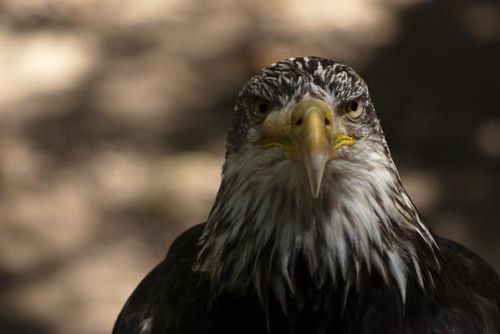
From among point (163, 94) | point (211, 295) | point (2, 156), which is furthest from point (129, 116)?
point (211, 295)

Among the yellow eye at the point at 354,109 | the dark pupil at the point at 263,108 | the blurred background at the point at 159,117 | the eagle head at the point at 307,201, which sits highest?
A: the blurred background at the point at 159,117

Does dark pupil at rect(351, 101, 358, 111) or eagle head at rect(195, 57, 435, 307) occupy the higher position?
dark pupil at rect(351, 101, 358, 111)

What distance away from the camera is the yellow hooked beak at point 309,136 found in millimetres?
2566

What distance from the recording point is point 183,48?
222 inches

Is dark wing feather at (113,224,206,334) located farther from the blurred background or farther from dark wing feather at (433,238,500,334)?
the blurred background

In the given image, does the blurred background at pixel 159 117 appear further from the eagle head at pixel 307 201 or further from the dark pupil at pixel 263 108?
the dark pupil at pixel 263 108

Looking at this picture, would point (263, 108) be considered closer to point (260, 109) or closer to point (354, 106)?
point (260, 109)

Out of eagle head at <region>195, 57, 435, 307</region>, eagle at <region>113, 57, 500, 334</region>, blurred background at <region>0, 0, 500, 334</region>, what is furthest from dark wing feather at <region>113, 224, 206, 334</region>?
blurred background at <region>0, 0, 500, 334</region>

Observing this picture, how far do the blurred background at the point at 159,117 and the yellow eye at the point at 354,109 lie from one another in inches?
74.6

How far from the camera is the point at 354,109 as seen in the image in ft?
9.22

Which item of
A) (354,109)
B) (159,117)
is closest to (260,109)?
(354,109)

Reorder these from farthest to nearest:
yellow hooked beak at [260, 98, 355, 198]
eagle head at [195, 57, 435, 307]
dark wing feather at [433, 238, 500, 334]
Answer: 1. dark wing feather at [433, 238, 500, 334]
2. eagle head at [195, 57, 435, 307]
3. yellow hooked beak at [260, 98, 355, 198]

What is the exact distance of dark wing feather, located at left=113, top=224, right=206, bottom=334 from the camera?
9.76 ft

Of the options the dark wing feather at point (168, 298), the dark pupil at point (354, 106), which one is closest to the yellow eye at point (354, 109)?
the dark pupil at point (354, 106)
